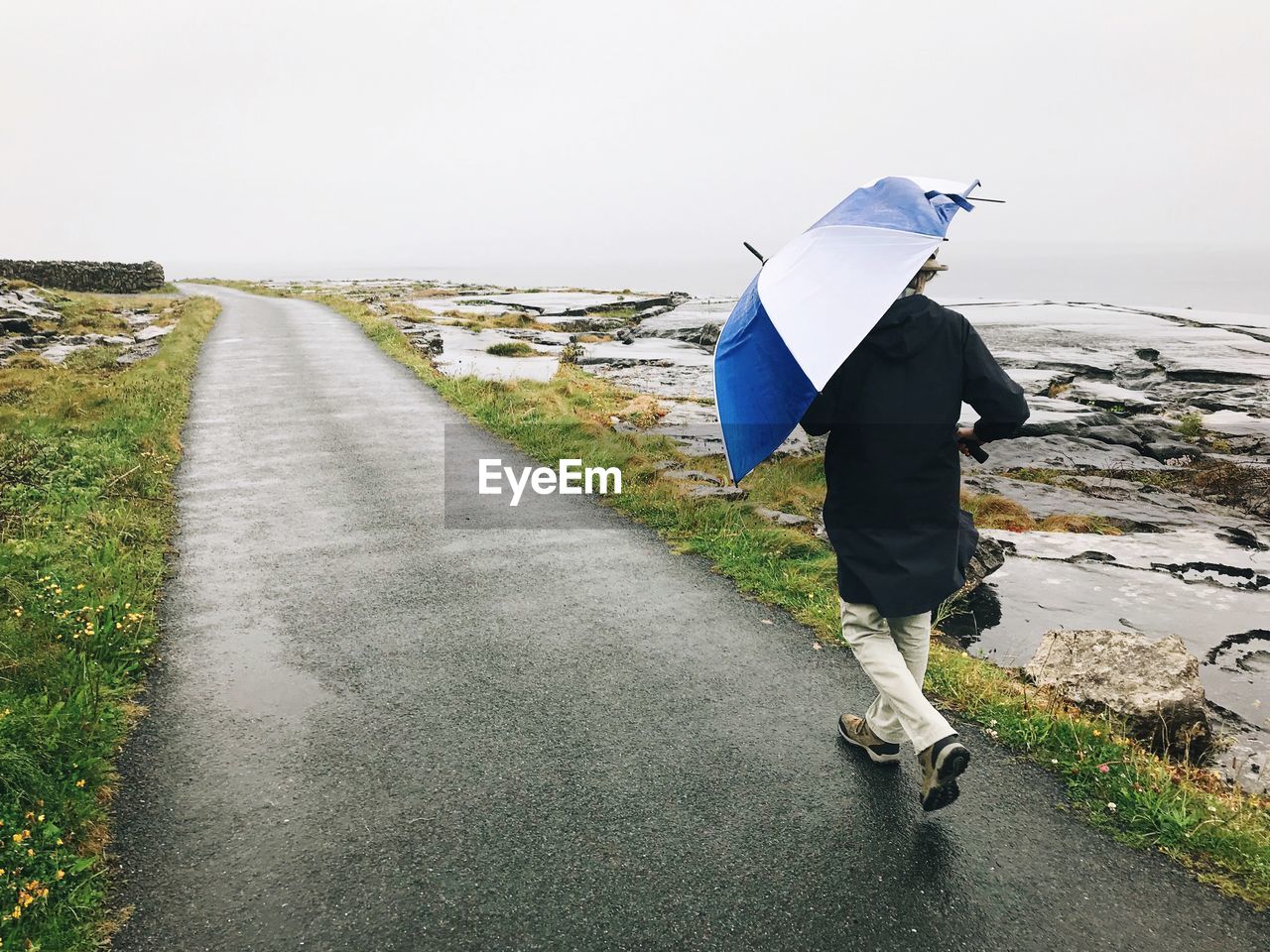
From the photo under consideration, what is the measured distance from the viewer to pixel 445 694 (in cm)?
516

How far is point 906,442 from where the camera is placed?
137 inches

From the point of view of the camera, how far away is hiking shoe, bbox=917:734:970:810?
→ 3.59 meters

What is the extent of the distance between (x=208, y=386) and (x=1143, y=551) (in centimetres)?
1807

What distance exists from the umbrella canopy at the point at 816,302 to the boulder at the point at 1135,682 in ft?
10.7

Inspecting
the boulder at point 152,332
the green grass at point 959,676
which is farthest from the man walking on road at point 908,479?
the boulder at point 152,332

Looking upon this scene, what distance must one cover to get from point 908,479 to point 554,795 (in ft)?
8.03

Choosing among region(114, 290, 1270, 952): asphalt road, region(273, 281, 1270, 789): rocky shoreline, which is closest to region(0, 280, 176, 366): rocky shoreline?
region(273, 281, 1270, 789): rocky shoreline

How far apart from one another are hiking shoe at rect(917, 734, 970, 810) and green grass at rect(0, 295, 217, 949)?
12.0 feet

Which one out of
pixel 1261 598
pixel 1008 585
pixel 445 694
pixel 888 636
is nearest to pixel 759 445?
pixel 888 636

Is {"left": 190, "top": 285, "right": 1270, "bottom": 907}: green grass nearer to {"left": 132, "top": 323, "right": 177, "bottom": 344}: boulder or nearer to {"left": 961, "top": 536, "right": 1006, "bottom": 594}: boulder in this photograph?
{"left": 961, "top": 536, "right": 1006, "bottom": 594}: boulder

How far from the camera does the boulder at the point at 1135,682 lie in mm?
4824

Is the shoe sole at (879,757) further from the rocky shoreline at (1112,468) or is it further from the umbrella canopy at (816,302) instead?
the rocky shoreline at (1112,468)

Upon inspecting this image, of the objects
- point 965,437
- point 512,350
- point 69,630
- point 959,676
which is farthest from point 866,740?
point 512,350

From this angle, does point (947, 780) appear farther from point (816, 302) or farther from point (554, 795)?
point (816, 302)
